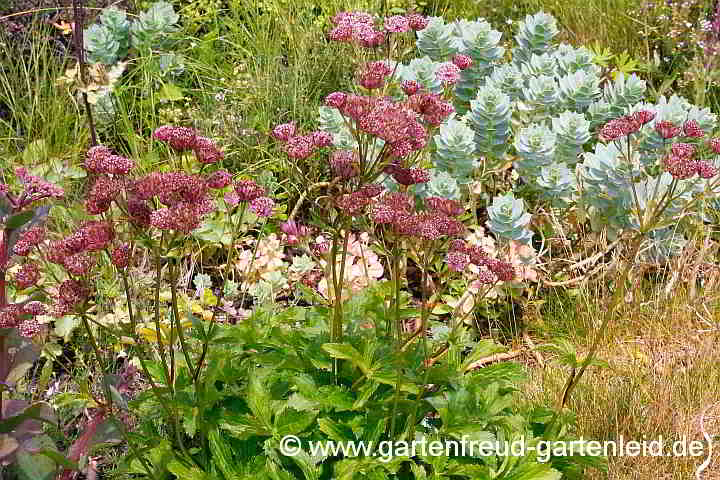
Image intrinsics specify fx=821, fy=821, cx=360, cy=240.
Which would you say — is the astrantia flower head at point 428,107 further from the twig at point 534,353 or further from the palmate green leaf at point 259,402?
the twig at point 534,353

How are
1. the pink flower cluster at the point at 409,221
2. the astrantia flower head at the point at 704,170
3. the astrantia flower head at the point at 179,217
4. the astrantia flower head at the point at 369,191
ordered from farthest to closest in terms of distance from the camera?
the astrantia flower head at the point at 704,170, the astrantia flower head at the point at 369,191, the pink flower cluster at the point at 409,221, the astrantia flower head at the point at 179,217

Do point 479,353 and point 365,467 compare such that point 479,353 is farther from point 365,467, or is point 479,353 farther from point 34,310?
point 34,310

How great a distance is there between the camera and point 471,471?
78.0 inches

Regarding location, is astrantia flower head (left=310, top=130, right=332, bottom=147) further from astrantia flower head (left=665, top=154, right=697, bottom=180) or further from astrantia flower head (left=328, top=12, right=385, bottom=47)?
astrantia flower head (left=665, top=154, right=697, bottom=180)

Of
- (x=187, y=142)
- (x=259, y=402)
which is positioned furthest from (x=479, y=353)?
(x=187, y=142)

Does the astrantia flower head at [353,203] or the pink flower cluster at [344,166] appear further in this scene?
the pink flower cluster at [344,166]

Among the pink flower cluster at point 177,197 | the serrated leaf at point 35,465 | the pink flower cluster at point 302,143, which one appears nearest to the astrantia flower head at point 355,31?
the pink flower cluster at point 302,143

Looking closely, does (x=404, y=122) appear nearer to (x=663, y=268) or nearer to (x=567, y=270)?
(x=567, y=270)

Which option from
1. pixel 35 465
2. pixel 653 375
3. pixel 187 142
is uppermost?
pixel 187 142

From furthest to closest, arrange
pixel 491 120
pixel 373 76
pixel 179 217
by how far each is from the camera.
→ pixel 491 120, pixel 373 76, pixel 179 217

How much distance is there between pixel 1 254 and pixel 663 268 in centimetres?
270

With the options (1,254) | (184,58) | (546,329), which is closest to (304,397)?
(1,254)

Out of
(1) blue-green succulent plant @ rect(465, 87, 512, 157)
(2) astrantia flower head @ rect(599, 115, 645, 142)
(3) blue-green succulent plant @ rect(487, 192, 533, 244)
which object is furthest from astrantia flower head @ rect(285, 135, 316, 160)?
(1) blue-green succulent plant @ rect(465, 87, 512, 157)

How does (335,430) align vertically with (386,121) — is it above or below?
below
